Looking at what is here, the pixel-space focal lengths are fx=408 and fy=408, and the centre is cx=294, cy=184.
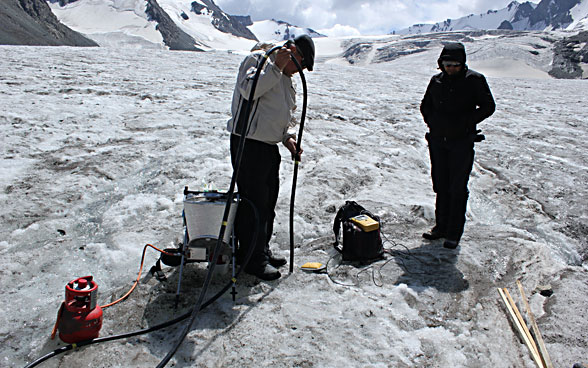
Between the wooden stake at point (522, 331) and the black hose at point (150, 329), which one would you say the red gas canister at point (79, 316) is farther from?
the wooden stake at point (522, 331)

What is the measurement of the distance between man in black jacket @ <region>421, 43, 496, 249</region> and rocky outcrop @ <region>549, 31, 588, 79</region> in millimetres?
65139

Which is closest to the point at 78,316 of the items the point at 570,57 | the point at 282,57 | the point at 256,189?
the point at 256,189

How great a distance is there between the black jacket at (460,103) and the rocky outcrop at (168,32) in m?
132

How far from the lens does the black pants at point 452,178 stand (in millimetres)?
4066

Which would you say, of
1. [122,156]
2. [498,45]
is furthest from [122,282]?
[498,45]

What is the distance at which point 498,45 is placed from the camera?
221 ft

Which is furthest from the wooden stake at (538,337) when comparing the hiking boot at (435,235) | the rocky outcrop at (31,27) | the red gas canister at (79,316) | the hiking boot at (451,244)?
the rocky outcrop at (31,27)

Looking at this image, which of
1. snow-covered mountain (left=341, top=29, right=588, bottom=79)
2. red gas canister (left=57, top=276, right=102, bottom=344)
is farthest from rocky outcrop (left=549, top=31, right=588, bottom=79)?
red gas canister (left=57, top=276, right=102, bottom=344)

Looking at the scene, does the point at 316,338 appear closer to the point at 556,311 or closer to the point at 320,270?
the point at 320,270

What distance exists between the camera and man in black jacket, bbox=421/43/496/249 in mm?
3934

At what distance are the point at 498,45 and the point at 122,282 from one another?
252 ft

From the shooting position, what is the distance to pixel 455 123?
4.03 metres

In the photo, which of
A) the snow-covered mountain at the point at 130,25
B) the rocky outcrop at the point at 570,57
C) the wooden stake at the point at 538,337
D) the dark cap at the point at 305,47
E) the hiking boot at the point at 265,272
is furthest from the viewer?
the snow-covered mountain at the point at 130,25

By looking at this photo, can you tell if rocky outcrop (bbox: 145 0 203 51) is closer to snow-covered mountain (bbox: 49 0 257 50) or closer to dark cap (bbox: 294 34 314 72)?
snow-covered mountain (bbox: 49 0 257 50)
